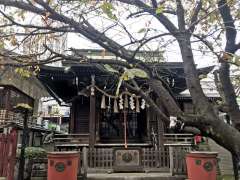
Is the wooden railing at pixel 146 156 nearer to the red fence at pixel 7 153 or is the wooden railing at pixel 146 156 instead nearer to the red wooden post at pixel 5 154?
the red fence at pixel 7 153

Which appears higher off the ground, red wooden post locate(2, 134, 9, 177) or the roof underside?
the roof underside

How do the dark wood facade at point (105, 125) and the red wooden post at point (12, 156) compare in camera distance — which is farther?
the dark wood facade at point (105, 125)

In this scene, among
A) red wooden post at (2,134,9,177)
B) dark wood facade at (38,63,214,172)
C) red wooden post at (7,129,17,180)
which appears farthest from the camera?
dark wood facade at (38,63,214,172)

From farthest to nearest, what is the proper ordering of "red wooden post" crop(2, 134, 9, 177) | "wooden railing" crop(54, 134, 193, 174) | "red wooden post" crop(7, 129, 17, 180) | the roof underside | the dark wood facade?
the roof underside
the dark wood facade
"wooden railing" crop(54, 134, 193, 174)
"red wooden post" crop(7, 129, 17, 180)
"red wooden post" crop(2, 134, 9, 177)

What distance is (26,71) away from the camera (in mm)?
4910

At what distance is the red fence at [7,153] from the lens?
6.04 metres

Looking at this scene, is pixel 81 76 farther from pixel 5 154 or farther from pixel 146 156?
pixel 5 154

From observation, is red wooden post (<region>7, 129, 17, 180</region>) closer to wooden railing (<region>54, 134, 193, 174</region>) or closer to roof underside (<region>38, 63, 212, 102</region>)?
wooden railing (<region>54, 134, 193, 174</region>)

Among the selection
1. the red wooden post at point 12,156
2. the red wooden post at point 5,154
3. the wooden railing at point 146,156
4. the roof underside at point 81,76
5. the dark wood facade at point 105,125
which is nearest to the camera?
the red wooden post at point 5,154

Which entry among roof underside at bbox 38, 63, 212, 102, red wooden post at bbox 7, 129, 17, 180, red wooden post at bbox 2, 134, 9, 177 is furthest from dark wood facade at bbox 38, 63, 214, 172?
red wooden post at bbox 2, 134, 9, 177

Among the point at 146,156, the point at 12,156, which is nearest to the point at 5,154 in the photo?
the point at 12,156

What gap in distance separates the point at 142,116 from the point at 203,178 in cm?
586

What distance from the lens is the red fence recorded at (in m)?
6.04

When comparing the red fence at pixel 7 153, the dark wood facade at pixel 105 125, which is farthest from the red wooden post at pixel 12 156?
the dark wood facade at pixel 105 125
